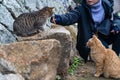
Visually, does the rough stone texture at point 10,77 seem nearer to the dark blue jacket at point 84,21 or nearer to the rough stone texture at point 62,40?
the rough stone texture at point 62,40

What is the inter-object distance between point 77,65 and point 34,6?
182cm

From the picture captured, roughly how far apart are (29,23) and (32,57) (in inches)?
53.6

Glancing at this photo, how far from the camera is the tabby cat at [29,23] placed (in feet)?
22.3

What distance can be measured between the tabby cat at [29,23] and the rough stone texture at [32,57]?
3.29 ft

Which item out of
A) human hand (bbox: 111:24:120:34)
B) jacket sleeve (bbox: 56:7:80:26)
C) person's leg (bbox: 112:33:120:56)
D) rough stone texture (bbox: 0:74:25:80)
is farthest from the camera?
person's leg (bbox: 112:33:120:56)

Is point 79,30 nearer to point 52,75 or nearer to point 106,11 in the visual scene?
point 106,11

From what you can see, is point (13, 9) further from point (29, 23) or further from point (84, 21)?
point (84, 21)

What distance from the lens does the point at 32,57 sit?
224 inches

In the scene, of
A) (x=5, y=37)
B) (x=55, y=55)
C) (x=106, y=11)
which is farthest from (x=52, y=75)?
(x=106, y=11)

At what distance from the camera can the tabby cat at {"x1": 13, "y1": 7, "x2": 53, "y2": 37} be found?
6785mm

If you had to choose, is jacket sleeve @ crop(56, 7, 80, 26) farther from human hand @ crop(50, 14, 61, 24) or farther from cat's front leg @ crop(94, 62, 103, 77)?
cat's front leg @ crop(94, 62, 103, 77)

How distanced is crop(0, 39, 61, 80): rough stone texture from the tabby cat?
1002 millimetres

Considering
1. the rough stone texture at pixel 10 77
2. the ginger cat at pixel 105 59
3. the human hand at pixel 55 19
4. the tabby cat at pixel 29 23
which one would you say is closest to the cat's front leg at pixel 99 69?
the ginger cat at pixel 105 59

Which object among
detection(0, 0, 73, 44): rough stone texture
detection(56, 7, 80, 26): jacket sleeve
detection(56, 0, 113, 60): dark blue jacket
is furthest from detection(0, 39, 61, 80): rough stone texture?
detection(56, 0, 113, 60): dark blue jacket
